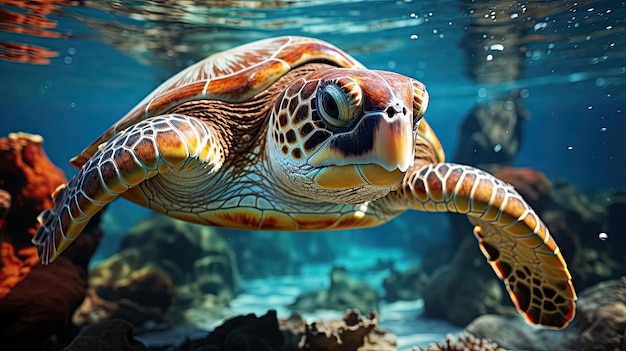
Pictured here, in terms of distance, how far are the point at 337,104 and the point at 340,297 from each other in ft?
22.8

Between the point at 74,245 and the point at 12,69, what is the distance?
49.4ft

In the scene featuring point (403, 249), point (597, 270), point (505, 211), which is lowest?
point (403, 249)

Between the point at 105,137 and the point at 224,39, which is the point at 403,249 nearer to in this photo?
the point at 224,39

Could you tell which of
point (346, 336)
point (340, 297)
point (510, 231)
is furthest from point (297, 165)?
point (340, 297)

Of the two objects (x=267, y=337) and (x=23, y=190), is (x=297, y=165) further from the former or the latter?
(x=23, y=190)

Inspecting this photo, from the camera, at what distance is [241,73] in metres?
3.08

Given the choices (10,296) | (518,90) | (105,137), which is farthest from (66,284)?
(518,90)

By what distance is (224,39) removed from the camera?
1084cm

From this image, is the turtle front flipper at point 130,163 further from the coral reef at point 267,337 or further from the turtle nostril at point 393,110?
the turtle nostril at point 393,110

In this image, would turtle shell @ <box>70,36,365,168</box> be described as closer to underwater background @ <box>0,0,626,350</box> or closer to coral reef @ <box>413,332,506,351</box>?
coral reef @ <box>413,332,506,351</box>

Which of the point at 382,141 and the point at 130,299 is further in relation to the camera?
the point at 130,299

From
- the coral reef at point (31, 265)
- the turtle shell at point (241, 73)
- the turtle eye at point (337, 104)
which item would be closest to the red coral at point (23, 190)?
the coral reef at point (31, 265)

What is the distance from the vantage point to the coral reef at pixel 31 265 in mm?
3311

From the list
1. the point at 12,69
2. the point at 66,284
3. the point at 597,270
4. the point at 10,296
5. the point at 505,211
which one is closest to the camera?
the point at 505,211
